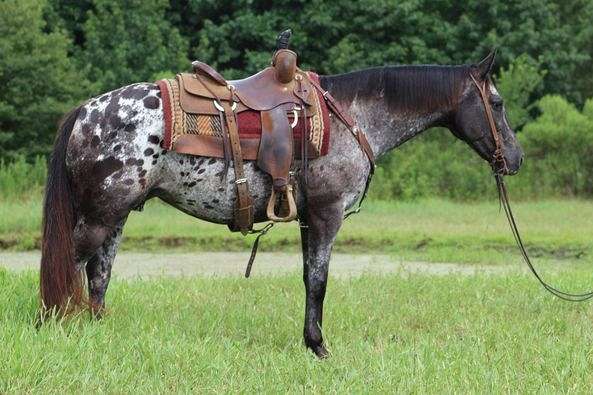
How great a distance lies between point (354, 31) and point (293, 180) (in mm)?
19187

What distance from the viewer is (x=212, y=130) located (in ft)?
18.9

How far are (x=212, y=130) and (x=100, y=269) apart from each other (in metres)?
1.15

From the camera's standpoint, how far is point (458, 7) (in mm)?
25672

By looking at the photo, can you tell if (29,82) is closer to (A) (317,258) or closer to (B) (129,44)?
(B) (129,44)

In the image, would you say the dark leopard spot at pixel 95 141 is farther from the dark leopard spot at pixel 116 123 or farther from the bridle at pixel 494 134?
the bridle at pixel 494 134

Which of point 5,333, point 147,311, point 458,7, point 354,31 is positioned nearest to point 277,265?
point 147,311

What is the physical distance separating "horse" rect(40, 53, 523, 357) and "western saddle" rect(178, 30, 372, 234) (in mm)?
90

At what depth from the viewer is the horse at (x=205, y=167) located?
5.64 meters

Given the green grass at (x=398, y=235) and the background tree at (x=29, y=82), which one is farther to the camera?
the background tree at (x=29, y=82)

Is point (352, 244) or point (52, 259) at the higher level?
point (52, 259)

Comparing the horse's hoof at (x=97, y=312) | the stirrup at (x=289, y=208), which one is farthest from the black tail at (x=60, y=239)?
the stirrup at (x=289, y=208)

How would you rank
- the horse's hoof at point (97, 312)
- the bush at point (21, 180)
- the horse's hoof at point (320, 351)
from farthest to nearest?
the bush at point (21, 180) < the horse's hoof at point (97, 312) < the horse's hoof at point (320, 351)

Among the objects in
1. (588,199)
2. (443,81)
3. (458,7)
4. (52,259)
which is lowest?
(588,199)

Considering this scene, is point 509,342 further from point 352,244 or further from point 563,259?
point 352,244
